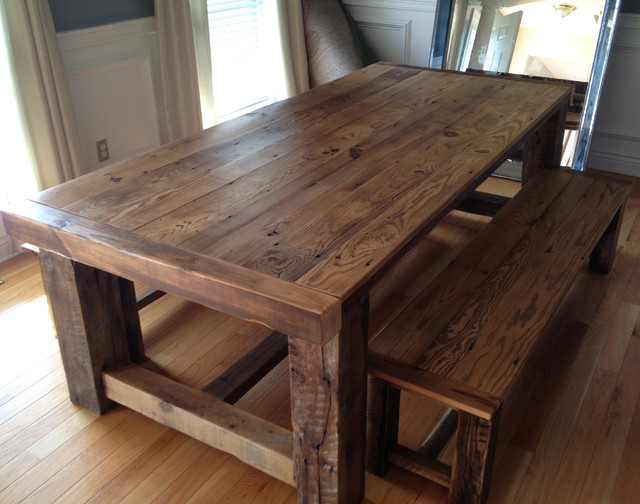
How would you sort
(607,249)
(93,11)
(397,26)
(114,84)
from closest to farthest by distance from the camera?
1. (607,249)
2. (93,11)
3. (114,84)
4. (397,26)

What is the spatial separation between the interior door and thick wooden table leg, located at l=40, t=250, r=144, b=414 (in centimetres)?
271

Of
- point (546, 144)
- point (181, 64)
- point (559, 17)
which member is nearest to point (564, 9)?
point (559, 17)

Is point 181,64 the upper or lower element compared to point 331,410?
upper

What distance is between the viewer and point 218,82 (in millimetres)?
4172

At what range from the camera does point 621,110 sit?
3.92m

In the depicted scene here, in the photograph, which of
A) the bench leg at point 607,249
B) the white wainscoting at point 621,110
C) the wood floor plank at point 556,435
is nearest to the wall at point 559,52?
Answer: the white wainscoting at point 621,110

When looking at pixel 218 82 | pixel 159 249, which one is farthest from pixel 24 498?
pixel 218 82

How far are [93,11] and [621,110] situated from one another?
3.06 meters

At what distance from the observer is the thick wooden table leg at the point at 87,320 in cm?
177

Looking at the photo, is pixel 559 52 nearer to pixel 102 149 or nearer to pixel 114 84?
pixel 114 84

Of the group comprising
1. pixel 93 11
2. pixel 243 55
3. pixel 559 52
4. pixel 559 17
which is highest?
pixel 93 11

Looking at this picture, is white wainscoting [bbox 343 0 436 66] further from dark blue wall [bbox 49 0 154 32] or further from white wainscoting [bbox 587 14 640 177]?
dark blue wall [bbox 49 0 154 32]

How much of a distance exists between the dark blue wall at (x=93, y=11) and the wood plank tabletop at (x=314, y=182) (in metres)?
1.19

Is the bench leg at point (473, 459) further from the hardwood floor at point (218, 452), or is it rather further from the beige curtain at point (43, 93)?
the beige curtain at point (43, 93)
